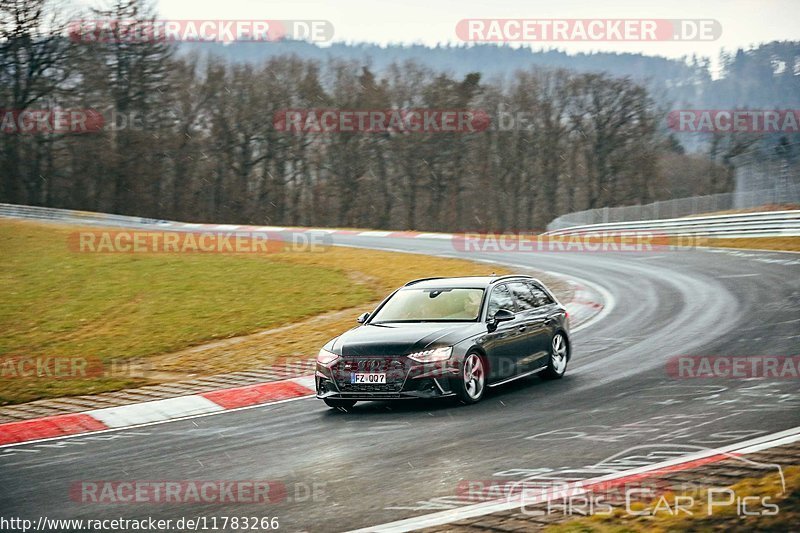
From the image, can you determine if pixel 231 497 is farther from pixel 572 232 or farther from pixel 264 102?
pixel 264 102

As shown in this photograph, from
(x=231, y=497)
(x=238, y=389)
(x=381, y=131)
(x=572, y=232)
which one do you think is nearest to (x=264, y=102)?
(x=381, y=131)

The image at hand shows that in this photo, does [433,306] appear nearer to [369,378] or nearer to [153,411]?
[369,378]

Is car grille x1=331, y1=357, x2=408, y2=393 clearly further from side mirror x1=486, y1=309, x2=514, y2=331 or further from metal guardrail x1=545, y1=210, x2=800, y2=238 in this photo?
metal guardrail x1=545, y1=210, x2=800, y2=238

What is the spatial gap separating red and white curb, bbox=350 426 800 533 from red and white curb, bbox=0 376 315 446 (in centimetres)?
582

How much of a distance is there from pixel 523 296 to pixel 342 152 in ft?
205

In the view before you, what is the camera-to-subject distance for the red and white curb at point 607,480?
5.99 metres

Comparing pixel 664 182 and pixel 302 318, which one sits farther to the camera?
pixel 664 182

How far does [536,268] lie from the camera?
87.7 ft

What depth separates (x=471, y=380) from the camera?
34.6ft

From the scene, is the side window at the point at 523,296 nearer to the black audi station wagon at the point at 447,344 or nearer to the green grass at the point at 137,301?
the black audi station wagon at the point at 447,344

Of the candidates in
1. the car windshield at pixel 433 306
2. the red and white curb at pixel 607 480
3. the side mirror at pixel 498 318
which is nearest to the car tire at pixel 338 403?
the car windshield at pixel 433 306

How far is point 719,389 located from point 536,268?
16.4 metres

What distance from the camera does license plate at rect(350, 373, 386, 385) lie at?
401 inches

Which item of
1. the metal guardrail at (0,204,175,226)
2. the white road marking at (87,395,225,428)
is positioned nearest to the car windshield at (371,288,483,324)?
the white road marking at (87,395,225,428)
